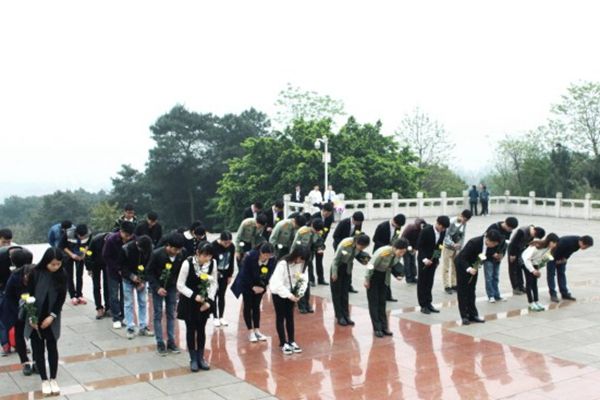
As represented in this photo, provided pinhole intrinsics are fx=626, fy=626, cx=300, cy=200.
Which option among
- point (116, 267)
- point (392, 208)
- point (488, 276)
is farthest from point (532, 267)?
point (392, 208)

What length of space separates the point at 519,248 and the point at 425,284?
2.09m

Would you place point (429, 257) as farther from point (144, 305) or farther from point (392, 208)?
point (392, 208)

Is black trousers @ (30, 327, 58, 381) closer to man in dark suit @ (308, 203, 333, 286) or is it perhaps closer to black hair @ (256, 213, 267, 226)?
black hair @ (256, 213, 267, 226)

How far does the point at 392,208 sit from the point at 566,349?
62.9 feet

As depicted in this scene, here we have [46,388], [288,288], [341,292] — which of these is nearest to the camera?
[46,388]

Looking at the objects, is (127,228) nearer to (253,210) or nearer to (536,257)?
(253,210)

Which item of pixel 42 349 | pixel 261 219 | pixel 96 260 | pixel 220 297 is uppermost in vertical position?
pixel 261 219

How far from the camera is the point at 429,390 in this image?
6594mm

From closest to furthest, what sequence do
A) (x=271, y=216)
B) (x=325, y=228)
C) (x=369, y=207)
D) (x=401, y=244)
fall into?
(x=401, y=244) < (x=325, y=228) < (x=271, y=216) < (x=369, y=207)

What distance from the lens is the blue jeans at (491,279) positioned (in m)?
10.7

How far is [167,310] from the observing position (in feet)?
25.7

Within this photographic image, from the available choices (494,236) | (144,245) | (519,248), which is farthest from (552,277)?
(144,245)

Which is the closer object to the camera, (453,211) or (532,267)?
(532,267)

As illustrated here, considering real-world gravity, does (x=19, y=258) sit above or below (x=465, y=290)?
above
